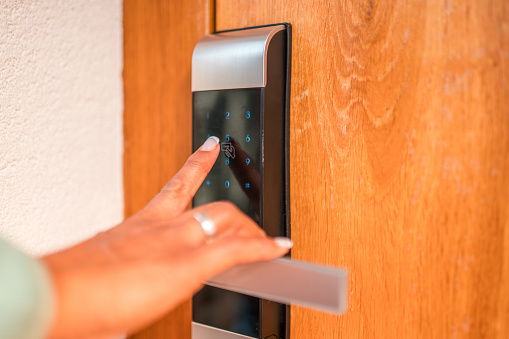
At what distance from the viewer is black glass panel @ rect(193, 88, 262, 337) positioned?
0.44m

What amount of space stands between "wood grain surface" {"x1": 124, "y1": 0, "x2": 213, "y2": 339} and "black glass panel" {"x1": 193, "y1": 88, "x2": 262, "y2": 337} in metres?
0.07

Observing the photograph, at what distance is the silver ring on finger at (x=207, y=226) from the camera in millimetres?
287

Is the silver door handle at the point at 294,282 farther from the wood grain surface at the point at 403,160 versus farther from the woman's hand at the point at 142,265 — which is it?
the wood grain surface at the point at 403,160

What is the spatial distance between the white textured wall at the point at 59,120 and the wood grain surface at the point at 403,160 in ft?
0.82

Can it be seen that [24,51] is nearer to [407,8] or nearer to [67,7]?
[67,7]

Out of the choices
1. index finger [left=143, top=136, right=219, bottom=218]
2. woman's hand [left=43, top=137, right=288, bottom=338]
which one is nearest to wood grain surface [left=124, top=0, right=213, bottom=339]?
index finger [left=143, top=136, right=219, bottom=218]

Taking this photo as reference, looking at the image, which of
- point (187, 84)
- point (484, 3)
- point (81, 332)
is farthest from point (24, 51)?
point (484, 3)

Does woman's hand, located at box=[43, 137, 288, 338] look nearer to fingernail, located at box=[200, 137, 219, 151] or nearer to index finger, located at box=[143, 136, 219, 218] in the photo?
index finger, located at box=[143, 136, 219, 218]

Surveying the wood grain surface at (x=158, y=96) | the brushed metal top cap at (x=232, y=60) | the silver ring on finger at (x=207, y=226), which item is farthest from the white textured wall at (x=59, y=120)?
the silver ring on finger at (x=207, y=226)

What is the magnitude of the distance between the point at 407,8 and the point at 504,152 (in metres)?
0.17

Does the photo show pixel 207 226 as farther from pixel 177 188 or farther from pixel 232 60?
pixel 232 60

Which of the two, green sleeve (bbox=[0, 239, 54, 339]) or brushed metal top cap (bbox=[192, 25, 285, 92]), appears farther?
brushed metal top cap (bbox=[192, 25, 285, 92])

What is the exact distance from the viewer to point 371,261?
1.38ft

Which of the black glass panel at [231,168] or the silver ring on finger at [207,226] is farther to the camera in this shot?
the black glass panel at [231,168]
